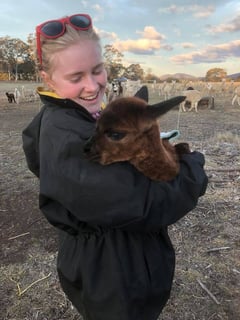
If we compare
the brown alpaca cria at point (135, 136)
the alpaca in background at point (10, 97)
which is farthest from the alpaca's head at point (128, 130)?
the alpaca in background at point (10, 97)

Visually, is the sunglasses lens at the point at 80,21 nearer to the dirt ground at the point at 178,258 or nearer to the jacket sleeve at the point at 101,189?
the jacket sleeve at the point at 101,189

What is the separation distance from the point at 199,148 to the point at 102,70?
7.02m

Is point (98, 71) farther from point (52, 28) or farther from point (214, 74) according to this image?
point (214, 74)

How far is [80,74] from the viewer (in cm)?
160

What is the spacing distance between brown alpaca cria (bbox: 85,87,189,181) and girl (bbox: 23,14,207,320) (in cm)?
4

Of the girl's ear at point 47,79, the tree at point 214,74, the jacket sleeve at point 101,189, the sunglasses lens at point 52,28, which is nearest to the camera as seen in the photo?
the jacket sleeve at point 101,189

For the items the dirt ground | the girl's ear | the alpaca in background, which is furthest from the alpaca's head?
the alpaca in background

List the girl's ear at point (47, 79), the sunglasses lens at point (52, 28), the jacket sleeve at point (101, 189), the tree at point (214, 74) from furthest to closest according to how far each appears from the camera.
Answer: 1. the tree at point (214, 74)
2. the girl's ear at point (47, 79)
3. the sunglasses lens at point (52, 28)
4. the jacket sleeve at point (101, 189)

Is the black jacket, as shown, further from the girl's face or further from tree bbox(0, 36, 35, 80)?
tree bbox(0, 36, 35, 80)

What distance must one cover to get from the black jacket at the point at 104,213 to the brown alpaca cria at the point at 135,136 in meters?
0.04

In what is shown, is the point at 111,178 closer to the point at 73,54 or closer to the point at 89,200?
the point at 89,200

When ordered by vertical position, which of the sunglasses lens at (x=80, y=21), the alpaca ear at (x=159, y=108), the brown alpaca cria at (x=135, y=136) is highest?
the sunglasses lens at (x=80, y=21)

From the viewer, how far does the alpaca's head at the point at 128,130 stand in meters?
1.43

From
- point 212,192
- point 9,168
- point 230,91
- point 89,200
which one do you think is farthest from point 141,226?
point 230,91
